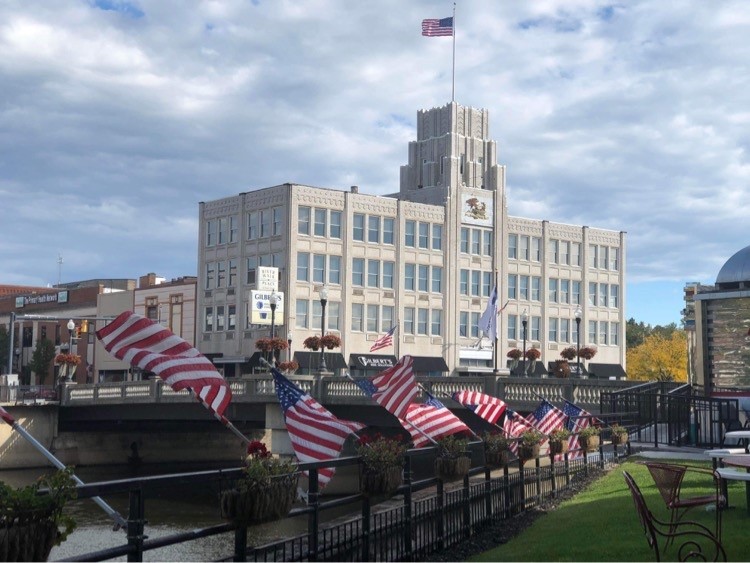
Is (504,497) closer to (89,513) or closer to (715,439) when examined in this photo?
(715,439)

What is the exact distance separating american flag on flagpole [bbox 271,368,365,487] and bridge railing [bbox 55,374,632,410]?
35.8ft

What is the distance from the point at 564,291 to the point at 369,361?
21993 mm

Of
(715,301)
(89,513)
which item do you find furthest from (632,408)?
(89,513)

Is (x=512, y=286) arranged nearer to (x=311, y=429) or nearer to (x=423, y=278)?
(x=423, y=278)

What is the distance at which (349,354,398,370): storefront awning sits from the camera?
245ft

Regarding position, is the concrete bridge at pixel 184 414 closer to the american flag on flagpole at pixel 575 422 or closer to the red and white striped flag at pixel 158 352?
the american flag on flagpole at pixel 575 422

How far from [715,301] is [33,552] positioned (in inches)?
1199

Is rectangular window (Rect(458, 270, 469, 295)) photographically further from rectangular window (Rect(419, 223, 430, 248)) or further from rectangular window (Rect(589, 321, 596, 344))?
rectangular window (Rect(589, 321, 596, 344))

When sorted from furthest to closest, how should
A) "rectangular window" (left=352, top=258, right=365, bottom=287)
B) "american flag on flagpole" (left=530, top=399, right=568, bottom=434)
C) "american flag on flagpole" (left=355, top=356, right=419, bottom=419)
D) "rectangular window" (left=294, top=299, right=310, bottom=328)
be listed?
"rectangular window" (left=352, top=258, right=365, bottom=287) → "rectangular window" (left=294, top=299, right=310, bottom=328) → "american flag on flagpole" (left=530, top=399, right=568, bottom=434) → "american flag on flagpole" (left=355, top=356, right=419, bottom=419)

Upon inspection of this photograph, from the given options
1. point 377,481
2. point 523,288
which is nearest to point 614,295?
point 523,288

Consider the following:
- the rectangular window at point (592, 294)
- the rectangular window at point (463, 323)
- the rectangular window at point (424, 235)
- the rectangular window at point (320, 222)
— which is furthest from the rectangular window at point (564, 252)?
the rectangular window at point (320, 222)

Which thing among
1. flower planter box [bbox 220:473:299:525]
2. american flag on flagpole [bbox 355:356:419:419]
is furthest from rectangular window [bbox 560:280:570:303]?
flower planter box [bbox 220:473:299:525]

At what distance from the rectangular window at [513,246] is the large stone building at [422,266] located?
0.11 m

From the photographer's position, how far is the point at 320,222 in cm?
7450
